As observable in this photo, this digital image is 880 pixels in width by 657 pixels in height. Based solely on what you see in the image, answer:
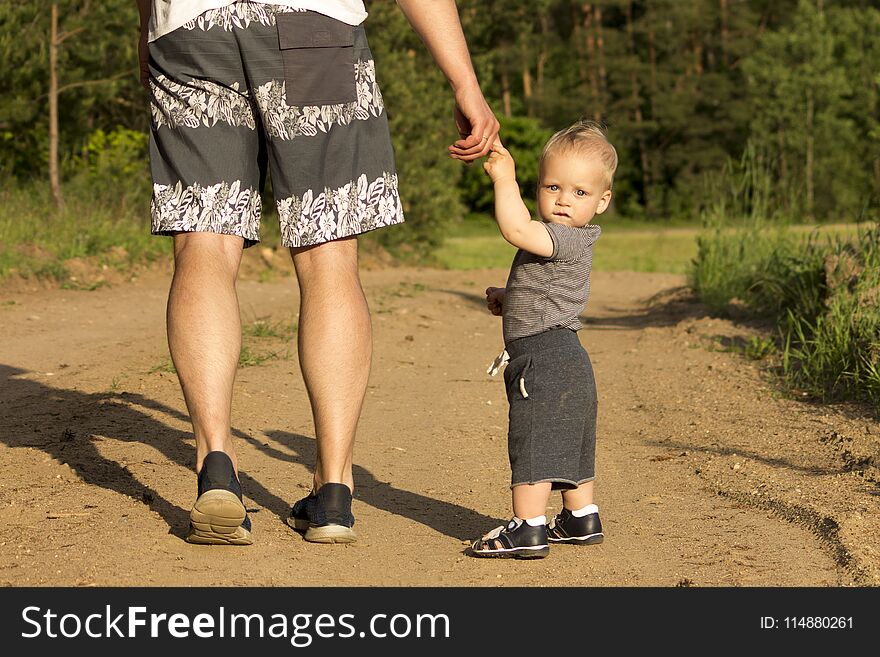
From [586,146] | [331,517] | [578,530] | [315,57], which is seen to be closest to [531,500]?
[578,530]

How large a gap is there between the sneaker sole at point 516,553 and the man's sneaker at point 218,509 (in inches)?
23.8

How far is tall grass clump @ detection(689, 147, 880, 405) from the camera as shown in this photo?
602cm

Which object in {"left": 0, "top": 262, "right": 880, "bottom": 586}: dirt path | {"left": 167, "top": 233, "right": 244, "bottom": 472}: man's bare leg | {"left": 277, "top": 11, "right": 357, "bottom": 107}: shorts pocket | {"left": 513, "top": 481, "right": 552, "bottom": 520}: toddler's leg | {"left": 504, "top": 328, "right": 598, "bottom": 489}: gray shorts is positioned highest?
{"left": 277, "top": 11, "right": 357, "bottom": 107}: shorts pocket

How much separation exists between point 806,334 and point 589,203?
430cm

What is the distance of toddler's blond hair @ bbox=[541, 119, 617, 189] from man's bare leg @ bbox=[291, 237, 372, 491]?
2.02 feet

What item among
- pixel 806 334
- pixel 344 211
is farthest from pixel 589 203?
pixel 806 334

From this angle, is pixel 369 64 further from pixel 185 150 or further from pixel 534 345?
pixel 534 345

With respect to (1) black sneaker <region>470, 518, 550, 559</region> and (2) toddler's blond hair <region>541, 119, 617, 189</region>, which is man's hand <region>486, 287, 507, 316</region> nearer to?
(2) toddler's blond hair <region>541, 119, 617, 189</region>

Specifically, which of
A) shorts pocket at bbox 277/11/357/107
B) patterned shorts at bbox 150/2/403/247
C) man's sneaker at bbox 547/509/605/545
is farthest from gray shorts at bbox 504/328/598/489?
shorts pocket at bbox 277/11/357/107

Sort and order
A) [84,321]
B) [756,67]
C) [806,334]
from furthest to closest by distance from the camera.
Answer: [756,67] < [84,321] < [806,334]

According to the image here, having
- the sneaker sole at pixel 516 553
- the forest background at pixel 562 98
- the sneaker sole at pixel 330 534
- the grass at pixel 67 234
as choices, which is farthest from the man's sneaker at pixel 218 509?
the forest background at pixel 562 98

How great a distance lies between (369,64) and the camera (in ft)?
11.5

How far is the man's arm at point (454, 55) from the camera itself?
3365mm

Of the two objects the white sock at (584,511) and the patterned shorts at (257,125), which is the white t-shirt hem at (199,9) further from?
the white sock at (584,511)
